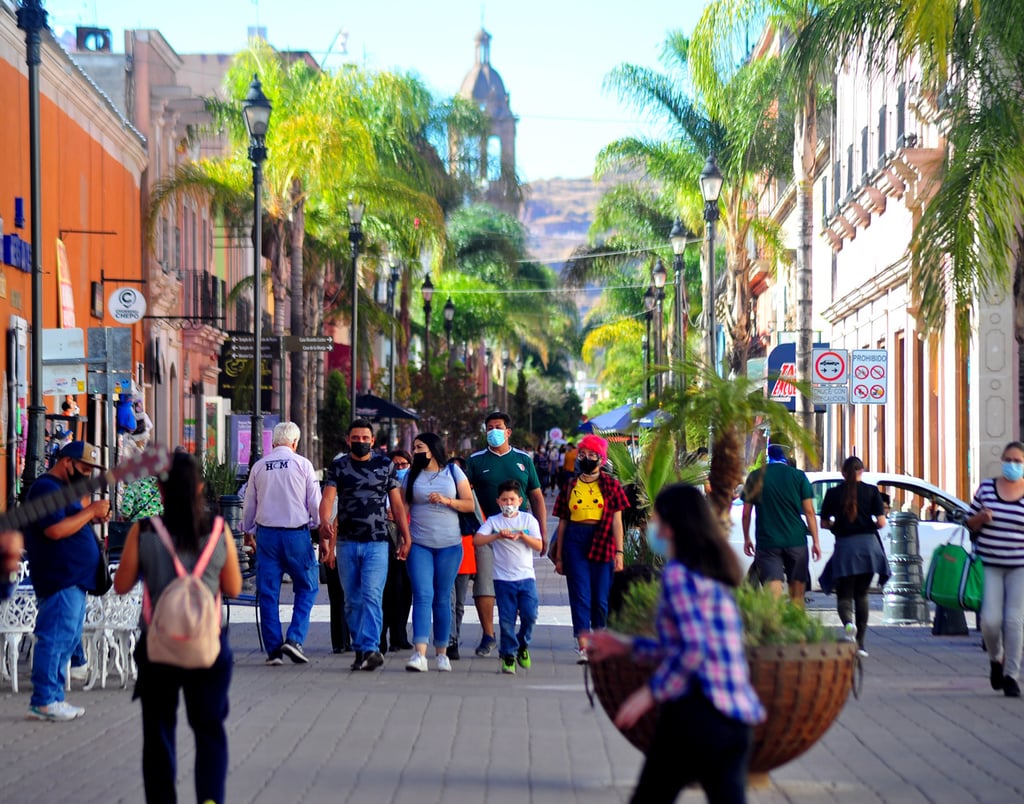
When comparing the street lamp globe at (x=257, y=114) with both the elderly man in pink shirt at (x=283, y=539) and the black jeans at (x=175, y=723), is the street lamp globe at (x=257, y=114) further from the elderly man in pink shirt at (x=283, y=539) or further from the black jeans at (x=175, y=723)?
the black jeans at (x=175, y=723)

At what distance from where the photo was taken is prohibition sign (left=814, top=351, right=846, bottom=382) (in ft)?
83.0

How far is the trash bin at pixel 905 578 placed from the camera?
17.7 meters

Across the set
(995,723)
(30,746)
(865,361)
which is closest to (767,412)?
(995,723)

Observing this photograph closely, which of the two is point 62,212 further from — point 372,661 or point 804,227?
point 372,661

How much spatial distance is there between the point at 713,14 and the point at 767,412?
21213mm

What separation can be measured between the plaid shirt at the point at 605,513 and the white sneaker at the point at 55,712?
4294 mm

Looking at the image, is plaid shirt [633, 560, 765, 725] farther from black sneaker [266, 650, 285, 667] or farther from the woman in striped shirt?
black sneaker [266, 650, 285, 667]

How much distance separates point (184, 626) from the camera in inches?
271

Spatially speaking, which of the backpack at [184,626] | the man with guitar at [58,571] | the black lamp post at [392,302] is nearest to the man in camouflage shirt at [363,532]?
the man with guitar at [58,571]

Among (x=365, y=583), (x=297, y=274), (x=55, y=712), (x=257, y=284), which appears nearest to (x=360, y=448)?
(x=365, y=583)

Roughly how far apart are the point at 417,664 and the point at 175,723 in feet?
21.1

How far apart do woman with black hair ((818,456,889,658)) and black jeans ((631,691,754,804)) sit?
9.05 meters

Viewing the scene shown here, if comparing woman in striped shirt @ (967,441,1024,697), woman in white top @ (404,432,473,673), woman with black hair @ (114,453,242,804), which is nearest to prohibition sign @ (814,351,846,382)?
woman in white top @ (404,432,473,673)

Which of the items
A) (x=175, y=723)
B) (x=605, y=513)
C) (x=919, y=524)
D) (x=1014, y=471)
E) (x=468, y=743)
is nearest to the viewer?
(x=175, y=723)
